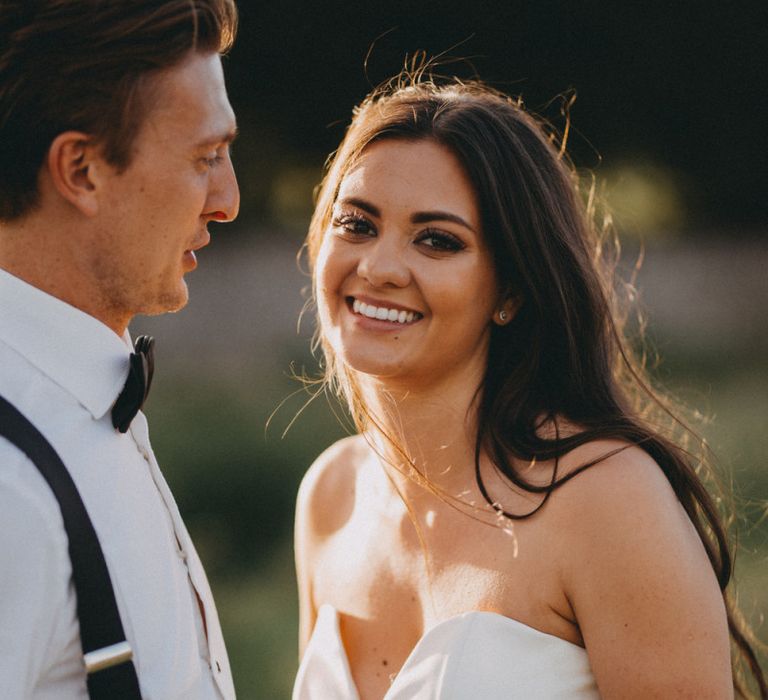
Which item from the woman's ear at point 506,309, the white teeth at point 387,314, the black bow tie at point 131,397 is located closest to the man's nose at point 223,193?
the black bow tie at point 131,397

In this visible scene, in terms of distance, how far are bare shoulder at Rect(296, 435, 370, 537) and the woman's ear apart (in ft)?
2.13

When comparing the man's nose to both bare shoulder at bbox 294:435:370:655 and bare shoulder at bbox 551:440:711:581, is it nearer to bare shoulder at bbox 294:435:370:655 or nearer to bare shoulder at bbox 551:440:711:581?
bare shoulder at bbox 551:440:711:581

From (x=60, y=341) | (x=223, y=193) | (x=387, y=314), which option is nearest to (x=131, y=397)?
(x=60, y=341)

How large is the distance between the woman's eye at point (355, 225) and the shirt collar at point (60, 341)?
0.88 metres

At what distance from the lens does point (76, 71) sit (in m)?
1.77

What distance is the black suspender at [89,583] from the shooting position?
1.61 metres

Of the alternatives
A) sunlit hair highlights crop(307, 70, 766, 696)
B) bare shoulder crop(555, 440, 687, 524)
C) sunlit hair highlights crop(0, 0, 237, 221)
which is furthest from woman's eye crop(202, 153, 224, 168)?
bare shoulder crop(555, 440, 687, 524)

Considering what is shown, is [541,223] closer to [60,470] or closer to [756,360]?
[60,470]

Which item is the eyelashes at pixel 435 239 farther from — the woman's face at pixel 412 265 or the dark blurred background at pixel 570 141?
the dark blurred background at pixel 570 141

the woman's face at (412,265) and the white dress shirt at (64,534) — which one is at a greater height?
the woman's face at (412,265)

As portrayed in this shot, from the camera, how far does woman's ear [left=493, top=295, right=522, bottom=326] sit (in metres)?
2.61

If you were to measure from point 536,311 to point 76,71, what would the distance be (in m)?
1.28

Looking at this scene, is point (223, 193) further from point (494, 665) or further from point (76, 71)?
point (494, 665)

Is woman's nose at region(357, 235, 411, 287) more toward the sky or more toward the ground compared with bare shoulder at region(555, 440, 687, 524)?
more toward the sky
